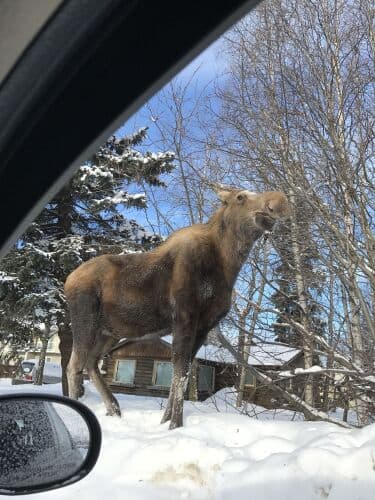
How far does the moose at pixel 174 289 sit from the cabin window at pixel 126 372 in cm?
1063

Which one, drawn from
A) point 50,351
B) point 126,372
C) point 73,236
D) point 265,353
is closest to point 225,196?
point 265,353

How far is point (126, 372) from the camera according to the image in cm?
1577

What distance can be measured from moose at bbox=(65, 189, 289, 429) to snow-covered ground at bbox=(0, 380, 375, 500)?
76 cm

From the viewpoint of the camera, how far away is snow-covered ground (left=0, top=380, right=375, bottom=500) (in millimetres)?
2926

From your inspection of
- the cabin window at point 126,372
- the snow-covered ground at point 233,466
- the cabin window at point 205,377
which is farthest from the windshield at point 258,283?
the cabin window at point 126,372

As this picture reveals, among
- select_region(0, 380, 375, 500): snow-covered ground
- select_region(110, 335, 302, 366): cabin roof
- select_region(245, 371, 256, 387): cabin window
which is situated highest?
select_region(110, 335, 302, 366): cabin roof

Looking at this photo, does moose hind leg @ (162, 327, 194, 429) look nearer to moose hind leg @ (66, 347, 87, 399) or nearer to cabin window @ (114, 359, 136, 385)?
moose hind leg @ (66, 347, 87, 399)

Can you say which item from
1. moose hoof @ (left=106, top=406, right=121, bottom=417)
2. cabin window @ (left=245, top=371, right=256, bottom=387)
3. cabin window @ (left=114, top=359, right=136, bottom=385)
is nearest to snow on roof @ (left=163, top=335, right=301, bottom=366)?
cabin window @ (left=245, top=371, right=256, bottom=387)

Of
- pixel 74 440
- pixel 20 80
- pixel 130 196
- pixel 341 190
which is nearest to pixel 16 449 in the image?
pixel 74 440

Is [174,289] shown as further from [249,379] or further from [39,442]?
[249,379]

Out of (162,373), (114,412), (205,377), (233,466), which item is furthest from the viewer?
(162,373)

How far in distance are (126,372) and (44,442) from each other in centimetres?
1471

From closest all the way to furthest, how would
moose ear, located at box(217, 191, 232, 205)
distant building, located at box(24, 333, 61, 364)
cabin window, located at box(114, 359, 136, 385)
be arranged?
1. moose ear, located at box(217, 191, 232, 205)
2. distant building, located at box(24, 333, 61, 364)
3. cabin window, located at box(114, 359, 136, 385)

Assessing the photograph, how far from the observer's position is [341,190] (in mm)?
5934
